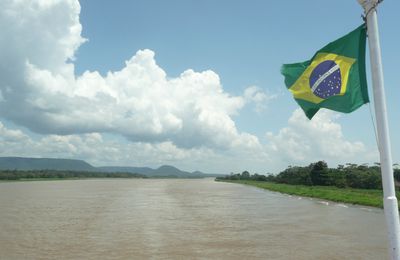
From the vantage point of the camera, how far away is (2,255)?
38.4 feet

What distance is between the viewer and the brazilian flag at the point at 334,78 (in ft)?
17.2

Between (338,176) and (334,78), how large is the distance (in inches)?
2479

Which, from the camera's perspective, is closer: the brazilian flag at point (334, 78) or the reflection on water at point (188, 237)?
the brazilian flag at point (334, 78)

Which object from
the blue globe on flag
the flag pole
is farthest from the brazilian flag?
the flag pole

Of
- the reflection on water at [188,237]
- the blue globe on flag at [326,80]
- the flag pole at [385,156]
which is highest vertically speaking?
the blue globe on flag at [326,80]

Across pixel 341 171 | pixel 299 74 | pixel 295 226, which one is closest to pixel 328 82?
pixel 299 74

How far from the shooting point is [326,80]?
5.50m

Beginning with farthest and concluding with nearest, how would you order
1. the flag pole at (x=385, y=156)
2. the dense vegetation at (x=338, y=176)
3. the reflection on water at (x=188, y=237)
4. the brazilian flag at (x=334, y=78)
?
the dense vegetation at (x=338, y=176) < the reflection on water at (x=188, y=237) < the brazilian flag at (x=334, y=78) < the flag pole at (x=385, y=156)

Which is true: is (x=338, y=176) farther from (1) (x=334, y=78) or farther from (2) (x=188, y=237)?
(1) (x=334, y=78)

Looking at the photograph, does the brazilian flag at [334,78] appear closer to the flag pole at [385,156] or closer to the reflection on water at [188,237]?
the flag pole at [385,156]

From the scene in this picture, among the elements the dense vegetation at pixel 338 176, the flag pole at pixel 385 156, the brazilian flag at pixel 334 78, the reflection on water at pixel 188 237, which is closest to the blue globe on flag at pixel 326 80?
the brazilian flag at pixel 334 78

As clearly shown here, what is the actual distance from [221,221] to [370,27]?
626 inches

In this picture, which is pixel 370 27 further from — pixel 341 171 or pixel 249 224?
pixel 341 171

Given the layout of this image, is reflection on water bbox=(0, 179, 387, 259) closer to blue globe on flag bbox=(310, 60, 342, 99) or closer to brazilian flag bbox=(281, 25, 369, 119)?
brazilian flag bbox=(281, 25, 369, 119)
